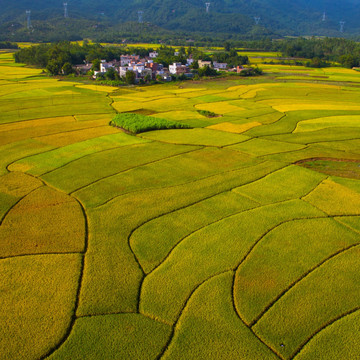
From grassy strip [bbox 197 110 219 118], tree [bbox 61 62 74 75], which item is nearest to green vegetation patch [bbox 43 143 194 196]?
grassy strip [bbox 197 110 219 118]

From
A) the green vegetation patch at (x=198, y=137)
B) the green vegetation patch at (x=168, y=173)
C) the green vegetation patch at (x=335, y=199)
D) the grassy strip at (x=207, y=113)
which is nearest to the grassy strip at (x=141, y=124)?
the green vegetation patch at (x=198, y=137)

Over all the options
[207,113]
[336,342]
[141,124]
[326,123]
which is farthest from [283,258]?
[207,113]

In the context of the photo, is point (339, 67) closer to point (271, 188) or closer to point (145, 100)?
point (145, 100)

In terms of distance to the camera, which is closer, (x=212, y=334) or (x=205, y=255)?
(x=212, y=334)

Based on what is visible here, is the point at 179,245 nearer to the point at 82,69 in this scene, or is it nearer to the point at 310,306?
the point at 310,306

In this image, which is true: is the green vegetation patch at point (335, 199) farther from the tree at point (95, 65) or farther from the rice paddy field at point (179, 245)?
the tree at point (95, 65)

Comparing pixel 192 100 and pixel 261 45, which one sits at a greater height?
pixel 261 45

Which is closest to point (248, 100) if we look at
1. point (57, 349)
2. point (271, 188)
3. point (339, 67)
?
point (271, 188)
